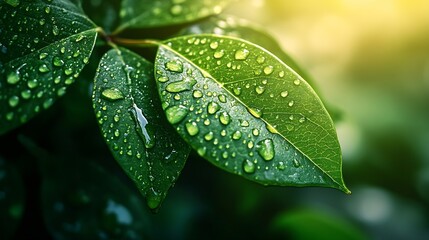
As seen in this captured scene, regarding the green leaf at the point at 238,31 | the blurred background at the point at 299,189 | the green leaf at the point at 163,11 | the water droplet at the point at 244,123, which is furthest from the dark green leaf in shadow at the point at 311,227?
the water droplet at the point at 244,123

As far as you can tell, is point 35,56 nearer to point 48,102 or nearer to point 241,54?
point 48,102

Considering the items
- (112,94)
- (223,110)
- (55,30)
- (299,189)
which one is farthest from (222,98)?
(299,189)

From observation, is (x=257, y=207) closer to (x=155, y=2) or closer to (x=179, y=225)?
(x=179, y=225)

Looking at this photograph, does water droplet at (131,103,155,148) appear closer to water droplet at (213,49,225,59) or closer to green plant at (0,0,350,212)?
green plant at (0,0,350,212)

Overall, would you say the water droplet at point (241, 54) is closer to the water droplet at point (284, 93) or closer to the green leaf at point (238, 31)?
the water droplet at point (284, 93)

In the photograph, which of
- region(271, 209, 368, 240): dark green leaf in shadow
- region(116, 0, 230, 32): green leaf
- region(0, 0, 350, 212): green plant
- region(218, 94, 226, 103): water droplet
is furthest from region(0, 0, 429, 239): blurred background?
region(218, 94, 226, 103): water droplet

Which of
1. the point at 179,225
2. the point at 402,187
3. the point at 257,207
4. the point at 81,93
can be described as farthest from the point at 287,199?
the point at 81,93

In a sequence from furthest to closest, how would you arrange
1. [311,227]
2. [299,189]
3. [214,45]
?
1. [299,189]
2. [311,227]
3. [214,45]
